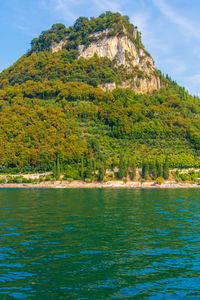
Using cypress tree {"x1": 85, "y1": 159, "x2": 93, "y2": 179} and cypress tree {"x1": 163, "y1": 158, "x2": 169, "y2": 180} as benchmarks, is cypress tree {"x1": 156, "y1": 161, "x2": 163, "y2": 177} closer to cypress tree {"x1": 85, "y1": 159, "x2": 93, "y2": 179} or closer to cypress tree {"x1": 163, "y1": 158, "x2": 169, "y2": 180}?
cypress tree {"x1": 163, "y1": 158, "x2": 169, "y2": 180}

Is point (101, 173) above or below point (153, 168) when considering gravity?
below

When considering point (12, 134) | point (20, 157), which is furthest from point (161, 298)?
point (12, 134)

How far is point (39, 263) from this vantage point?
1520cm

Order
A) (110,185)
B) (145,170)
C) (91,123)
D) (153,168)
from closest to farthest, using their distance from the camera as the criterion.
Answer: (110,185) < (145,170) < (153,168) < (91,123)

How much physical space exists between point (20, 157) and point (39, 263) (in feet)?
368

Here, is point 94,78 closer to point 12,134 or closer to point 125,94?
point 125,94

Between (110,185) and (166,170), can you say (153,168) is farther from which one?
(110,185)

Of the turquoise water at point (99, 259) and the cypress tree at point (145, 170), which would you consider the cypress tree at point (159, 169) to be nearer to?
the cypress tree at point (145, 170)

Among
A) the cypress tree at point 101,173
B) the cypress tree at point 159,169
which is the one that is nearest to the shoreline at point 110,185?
the cypress tree at point 101,173

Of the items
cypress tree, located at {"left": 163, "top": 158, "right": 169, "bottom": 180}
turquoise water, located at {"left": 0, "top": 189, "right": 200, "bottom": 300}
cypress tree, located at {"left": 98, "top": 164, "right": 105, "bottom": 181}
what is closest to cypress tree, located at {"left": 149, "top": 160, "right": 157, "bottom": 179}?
cypress tree, located at {"left": 163, "top": 158, "right": 169, "bottom": 180}

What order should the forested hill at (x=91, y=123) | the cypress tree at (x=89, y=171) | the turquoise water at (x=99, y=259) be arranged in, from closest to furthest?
1. the turquoise water at (x=99, y=259)
2. the cypress tree at (x=89, y=171)
3. the forested hill at (x=91, y=123)

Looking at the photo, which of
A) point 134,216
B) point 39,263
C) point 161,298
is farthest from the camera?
point 134,216

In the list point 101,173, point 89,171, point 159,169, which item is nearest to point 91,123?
point 89,171

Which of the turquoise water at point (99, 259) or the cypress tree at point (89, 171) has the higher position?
the cypress tree at point (89, 171)
